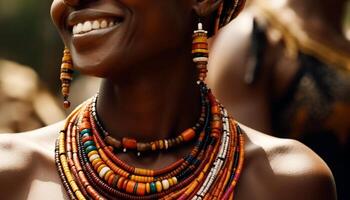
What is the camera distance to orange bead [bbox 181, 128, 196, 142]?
3.79 metres

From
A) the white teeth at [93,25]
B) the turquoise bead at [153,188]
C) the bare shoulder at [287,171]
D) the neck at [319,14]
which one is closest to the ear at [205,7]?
the white teeth at [93,25]

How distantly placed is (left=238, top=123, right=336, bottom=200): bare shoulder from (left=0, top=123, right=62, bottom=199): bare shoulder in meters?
0.64

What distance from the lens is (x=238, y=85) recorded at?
18.0ft

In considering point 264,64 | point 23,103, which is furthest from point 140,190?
point 23,103

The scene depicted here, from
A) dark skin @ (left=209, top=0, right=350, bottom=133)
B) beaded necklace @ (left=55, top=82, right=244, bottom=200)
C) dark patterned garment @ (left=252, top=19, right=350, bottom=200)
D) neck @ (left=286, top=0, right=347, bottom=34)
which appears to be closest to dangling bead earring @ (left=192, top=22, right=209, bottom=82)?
beaded necklace @ (left=55, top=82, right=244, bottom=200)

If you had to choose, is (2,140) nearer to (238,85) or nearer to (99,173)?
(99,173)

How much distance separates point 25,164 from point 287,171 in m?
0.85

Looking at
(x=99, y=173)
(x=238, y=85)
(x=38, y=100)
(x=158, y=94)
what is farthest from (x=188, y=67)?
(x=38, y=100)

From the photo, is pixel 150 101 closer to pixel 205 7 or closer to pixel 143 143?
pixel 143 143

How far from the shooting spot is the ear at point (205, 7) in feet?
12.5

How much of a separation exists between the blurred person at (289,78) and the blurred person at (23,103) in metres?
1.66

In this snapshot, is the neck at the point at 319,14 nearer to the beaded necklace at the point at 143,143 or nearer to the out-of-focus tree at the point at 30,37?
the beaded necklace at the point at 143,143

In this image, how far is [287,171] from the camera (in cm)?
386

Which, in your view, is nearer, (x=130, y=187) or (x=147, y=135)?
(x=130, y=187)
